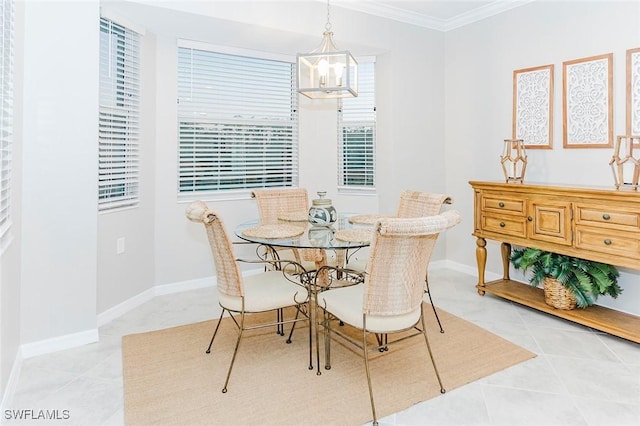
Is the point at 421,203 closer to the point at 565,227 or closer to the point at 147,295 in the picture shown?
the point at 565,227

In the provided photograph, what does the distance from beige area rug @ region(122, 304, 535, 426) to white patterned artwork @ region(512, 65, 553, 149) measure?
191 centimetres

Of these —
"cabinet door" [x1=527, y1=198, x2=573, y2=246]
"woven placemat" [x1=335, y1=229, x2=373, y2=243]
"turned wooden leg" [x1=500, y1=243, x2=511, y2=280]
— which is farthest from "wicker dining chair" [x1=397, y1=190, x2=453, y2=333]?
"turned wooden leg" [x1=500, y1=243, x2=511, y2=280]

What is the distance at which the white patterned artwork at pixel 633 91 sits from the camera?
3.10 metres

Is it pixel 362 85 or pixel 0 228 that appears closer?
pixel 0 228

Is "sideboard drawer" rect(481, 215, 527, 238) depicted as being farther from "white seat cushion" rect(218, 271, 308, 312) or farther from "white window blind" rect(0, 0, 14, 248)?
"white window blind" rect(0, 0, 14, 248)

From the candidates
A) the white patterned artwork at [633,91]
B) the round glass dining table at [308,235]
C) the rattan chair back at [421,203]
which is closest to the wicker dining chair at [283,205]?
the round glass dining table at [308,235]

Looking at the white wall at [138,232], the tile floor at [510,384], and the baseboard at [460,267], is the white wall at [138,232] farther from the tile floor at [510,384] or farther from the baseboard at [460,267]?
the baseboard at [460,267]

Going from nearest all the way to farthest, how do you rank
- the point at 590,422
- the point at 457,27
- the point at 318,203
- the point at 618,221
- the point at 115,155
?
1. the point at 590,422
2. the point at 618,221
3. the point at 318,203
4. the point at 115,155
5. the point at 457,27

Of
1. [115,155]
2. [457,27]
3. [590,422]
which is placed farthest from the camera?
[457,27]

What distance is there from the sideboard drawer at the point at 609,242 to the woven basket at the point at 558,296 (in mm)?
398

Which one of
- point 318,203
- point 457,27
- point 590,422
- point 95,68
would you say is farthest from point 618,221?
point 95,68

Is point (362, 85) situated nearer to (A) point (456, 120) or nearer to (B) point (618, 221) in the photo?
(A) point (456, 120)

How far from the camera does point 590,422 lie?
6.46 feet

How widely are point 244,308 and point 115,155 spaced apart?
1.96m
